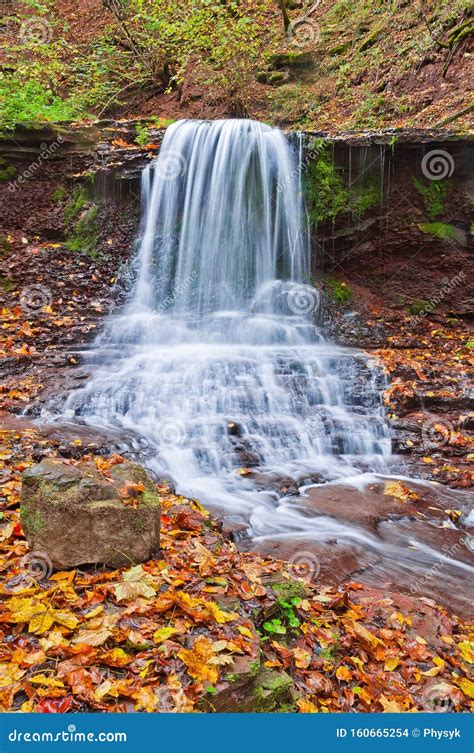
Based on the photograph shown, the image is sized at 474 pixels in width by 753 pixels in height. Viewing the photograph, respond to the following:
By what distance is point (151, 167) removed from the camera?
1068 cm

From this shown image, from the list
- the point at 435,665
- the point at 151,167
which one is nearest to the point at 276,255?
the point at 151,167

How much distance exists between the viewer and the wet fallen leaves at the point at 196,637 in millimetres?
2070

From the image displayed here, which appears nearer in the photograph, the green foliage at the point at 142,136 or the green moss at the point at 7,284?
the green moss at the point at 7,284

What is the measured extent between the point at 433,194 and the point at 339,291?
256cm

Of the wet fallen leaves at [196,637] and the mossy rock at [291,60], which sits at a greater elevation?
the mossy rock at [291,60]

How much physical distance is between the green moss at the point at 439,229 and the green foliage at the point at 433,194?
17 centimetres

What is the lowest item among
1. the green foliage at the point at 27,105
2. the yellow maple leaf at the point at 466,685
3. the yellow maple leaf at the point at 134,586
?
the yellow maple leaf at the point at 466,685

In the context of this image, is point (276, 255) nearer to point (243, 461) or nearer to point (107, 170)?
point (107, 170)

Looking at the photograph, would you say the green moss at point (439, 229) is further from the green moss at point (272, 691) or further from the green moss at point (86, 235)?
the green moss at point (272, 691)

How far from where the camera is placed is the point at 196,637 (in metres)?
2.38

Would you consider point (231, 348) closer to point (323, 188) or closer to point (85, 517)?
point (323, 188)

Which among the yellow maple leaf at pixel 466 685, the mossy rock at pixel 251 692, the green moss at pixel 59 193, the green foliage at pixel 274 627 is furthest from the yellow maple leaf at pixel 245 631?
the green moss at pixel 59 193

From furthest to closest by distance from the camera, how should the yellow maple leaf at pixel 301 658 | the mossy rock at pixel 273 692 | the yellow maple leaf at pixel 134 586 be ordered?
the yellow maple leaf at pixel 301 658 < the yellow maple leaf at pixel 134 586 < the mossy rock at pixel 273 692

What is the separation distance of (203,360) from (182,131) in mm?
5806
